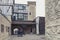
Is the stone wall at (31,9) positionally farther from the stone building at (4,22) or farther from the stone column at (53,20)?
the stone column at (53,20)

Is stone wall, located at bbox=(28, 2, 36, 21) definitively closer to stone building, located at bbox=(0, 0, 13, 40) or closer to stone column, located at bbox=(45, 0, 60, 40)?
stone building, located at bbox=(0, 0, 13, 40)

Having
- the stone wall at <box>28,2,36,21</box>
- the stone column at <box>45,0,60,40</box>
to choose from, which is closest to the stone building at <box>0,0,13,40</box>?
the stone column at <box>45,0,60,40</box>

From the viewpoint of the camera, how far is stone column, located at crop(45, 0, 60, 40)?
2145mm

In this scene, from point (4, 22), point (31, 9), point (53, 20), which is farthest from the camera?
point (31, 9)

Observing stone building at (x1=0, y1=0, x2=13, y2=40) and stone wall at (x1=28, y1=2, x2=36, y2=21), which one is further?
stone wall at (x1=28, y1=2, x2=36, y2=21)

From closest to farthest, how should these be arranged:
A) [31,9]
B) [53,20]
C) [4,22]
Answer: [53,20] → [4,22] → [31,9]

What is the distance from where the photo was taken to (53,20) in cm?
232

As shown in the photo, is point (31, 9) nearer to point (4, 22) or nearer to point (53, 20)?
point (4, 22)

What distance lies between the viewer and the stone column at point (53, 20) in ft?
7.04

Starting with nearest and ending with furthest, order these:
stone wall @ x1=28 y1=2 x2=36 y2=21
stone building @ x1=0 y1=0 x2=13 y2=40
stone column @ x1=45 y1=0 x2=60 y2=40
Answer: stone column @ x1=45 y1=0 x2=60 y2=40, stone building @ x1=0 y1=0 x2=13 y2=40, stone wall @ x1=28 y1=2 x2=36 y2=21

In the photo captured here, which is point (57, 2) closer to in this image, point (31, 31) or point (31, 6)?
point (31, 31)

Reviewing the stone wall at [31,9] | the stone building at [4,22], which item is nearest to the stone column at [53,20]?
the stone building at [4,22]

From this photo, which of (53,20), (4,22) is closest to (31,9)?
(4,22)

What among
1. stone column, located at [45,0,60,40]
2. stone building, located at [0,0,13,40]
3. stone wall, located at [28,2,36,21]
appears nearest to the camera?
stone column, located at [45,0,60,40]
